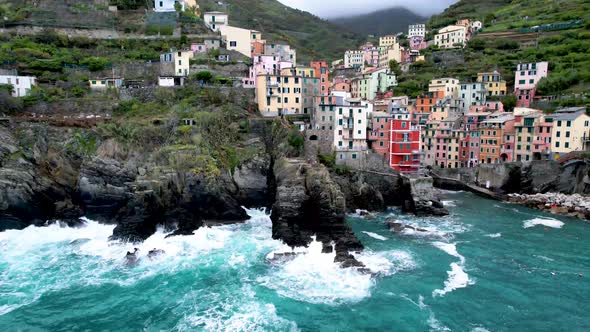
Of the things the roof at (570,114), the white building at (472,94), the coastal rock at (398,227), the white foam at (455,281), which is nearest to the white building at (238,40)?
the white building at (472,94)

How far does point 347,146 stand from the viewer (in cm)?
4731

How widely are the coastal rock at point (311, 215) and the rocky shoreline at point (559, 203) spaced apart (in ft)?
81.8

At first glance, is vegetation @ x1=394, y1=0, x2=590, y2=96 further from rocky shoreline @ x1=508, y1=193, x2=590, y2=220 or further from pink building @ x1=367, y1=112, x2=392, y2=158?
pink building @ x1=367, y1=112, x2=392, y2=158

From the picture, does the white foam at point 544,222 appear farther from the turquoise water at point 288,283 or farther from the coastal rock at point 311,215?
the coastal rock at point 311,215

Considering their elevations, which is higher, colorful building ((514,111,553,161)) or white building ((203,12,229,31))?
white building ((203,12,229,31))

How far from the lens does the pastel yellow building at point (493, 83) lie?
6844 cm

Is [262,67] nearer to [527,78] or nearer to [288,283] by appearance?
[288,283]

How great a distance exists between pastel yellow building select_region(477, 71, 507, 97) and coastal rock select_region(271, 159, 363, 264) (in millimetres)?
48425

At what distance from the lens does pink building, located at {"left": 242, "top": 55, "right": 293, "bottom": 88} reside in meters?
55.8

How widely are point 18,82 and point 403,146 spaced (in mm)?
46049

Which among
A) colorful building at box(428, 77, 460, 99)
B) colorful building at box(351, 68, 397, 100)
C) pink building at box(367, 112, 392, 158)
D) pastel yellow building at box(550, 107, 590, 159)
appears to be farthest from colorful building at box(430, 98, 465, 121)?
pink building at box(367, 112, 392, 158)

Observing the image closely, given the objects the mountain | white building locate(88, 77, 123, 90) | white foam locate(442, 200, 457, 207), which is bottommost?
white foam locate(442, 200, 457, 207)

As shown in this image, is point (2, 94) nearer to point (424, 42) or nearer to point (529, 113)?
point (529, 113)

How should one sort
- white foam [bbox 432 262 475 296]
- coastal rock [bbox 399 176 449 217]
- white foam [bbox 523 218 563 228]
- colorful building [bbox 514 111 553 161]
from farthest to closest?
colorful building [bbox 514 111 553 161], coastal rock [bbox 399 176 449 217], white foam [bbox 523 218 563 228], white foam [bbox 432 262 475 296]
